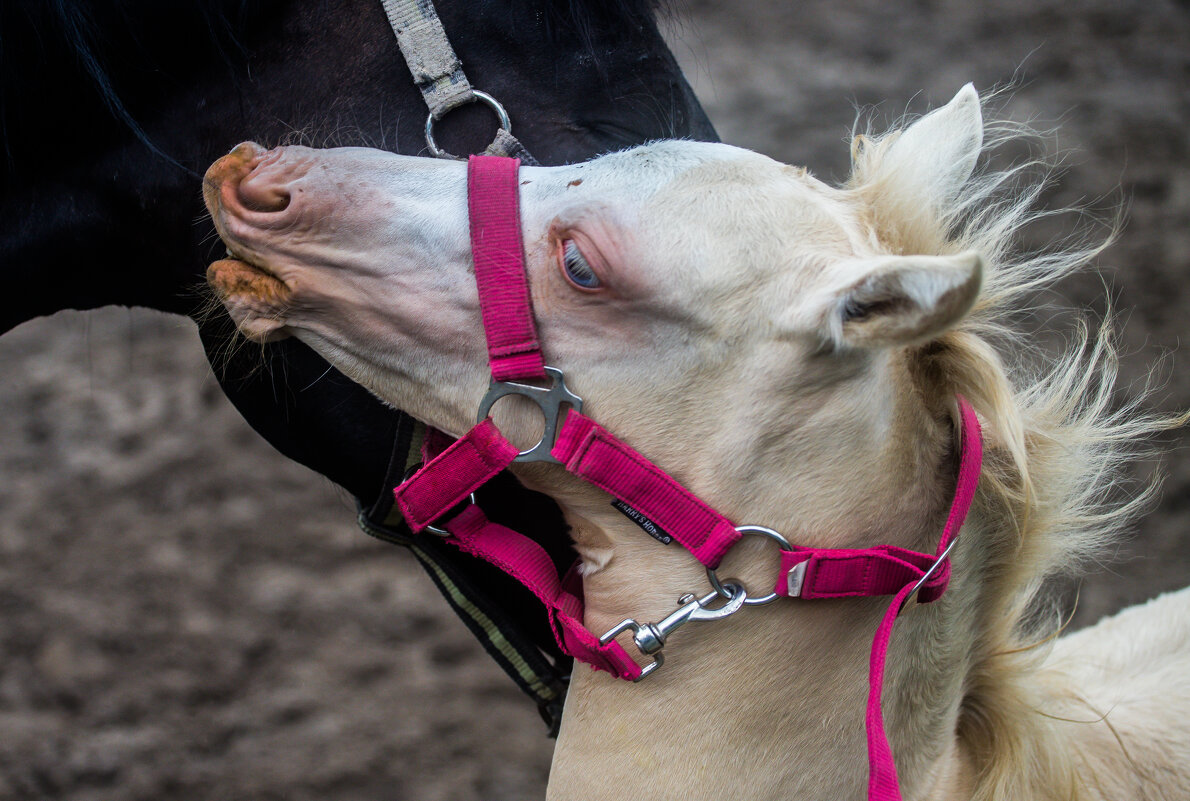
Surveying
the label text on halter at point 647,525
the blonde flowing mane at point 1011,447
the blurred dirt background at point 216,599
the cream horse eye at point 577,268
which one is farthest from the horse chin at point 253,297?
the blurred dirt background at point 216,599

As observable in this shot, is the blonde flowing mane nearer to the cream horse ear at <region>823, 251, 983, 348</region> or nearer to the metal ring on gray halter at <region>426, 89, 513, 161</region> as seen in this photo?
→ the cream horse ear at <region>823, 251, 983, 348</region>

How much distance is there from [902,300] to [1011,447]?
1.16ft

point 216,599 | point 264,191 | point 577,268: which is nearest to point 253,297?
point 264,191

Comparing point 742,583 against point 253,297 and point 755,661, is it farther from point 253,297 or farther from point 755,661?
point 253,297

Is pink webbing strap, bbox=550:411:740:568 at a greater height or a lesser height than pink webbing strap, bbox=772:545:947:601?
greater

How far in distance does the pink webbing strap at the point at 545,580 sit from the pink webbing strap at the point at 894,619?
0.32m

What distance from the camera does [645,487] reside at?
124 cm

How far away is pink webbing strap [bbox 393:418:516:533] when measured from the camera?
129cm

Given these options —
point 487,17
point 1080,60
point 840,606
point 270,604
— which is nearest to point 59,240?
point 487,17

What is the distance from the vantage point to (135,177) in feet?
5.12

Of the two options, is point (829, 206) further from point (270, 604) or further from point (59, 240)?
point (270, 604)

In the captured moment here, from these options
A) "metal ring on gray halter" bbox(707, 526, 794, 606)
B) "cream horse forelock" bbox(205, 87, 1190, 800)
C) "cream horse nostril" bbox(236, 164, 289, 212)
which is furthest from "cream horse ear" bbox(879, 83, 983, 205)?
"cream horse nostril" bbox(236, 164, 289, 212)

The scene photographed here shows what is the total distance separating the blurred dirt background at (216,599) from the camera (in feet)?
11.3

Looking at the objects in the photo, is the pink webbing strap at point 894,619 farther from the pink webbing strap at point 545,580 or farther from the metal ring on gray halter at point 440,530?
the metal ring on gray halter at point 440,530
